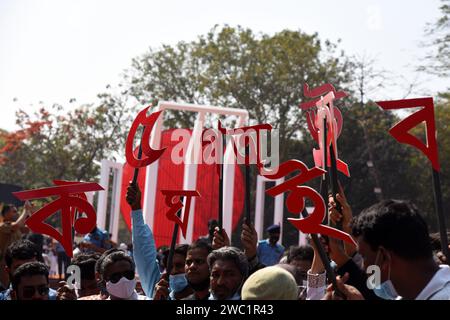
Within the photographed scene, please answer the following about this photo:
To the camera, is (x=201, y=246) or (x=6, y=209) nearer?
(x=201, y=246)

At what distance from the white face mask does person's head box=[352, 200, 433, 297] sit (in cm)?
220

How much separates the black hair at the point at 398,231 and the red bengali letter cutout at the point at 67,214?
9.85ft

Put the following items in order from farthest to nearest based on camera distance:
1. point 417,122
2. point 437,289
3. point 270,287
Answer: point 417,122 < point 270,287 < point 437,289

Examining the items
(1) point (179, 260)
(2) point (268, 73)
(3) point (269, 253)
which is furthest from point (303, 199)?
(2) point (268, 73)

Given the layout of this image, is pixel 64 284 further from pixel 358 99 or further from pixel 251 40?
pixel 358 99

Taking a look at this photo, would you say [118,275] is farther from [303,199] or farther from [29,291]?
[303,199]

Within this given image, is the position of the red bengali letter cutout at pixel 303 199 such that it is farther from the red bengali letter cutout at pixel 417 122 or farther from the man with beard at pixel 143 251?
the man with beard at pixel 143 251

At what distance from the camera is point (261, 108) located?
94.0 ft

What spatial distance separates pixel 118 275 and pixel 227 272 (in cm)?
89

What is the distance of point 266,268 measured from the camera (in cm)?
319

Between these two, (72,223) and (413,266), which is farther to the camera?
(72,223)

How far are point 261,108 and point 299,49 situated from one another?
256 centimetres

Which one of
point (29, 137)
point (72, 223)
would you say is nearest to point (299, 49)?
point (29, 137)
